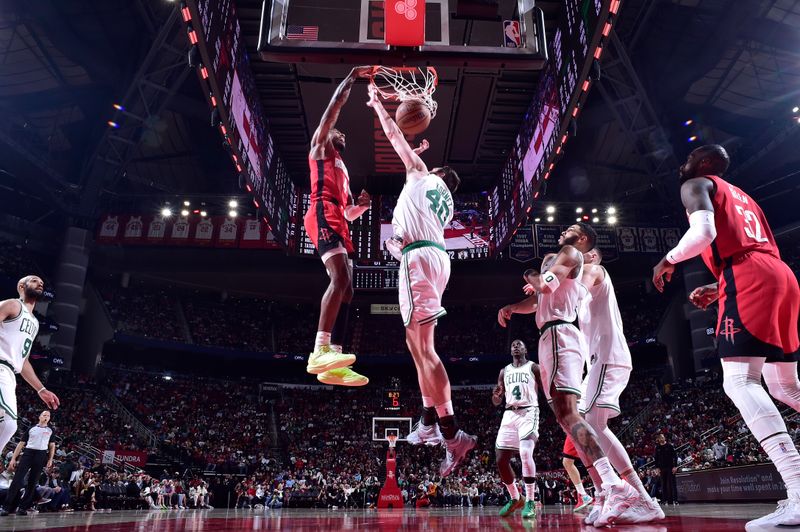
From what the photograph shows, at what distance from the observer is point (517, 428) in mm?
8023

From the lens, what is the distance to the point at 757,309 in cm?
315

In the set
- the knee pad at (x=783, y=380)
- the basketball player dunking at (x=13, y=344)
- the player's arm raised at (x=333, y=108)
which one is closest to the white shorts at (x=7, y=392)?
the basketball player dunking at (x=13, y=344)

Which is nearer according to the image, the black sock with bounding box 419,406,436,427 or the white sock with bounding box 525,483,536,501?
the black sock with bounding box 419,406,436,427

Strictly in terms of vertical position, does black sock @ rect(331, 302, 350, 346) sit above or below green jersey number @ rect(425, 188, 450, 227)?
below

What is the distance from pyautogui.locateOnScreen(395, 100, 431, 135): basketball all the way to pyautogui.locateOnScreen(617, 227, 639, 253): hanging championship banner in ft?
72.0

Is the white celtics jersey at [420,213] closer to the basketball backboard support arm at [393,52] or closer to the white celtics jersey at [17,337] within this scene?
the basketball backboard support arm at [393,52]

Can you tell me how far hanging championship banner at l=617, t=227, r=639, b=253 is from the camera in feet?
80.3

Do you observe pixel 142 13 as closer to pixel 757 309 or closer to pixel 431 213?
pixel 431 213

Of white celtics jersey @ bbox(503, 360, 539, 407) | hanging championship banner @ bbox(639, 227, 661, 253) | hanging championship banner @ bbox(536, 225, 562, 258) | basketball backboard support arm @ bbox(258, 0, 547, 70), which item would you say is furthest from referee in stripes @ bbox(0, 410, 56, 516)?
hanging championship banner @ bbox(639, 227, 661, 253)

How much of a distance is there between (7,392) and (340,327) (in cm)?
298

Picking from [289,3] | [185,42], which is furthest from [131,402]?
[289,3]

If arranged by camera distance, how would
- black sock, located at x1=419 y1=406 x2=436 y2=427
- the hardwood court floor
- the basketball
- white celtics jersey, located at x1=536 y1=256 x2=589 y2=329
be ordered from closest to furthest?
1. the hardwood court floor
2. black sock, located at x1=419 y1=406 x2=436 y2=427
3. the basketball
4. white celtics jersey, located at x1=536 y1=256 x2=589 y2=329

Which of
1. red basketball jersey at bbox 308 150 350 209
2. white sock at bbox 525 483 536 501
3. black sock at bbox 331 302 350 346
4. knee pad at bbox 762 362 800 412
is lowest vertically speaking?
white sock at bbox 525 483 536 501

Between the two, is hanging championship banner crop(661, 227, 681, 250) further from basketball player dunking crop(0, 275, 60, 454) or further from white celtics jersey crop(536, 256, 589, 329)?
basketball player dunking crop(0, 275, 60, 454)
